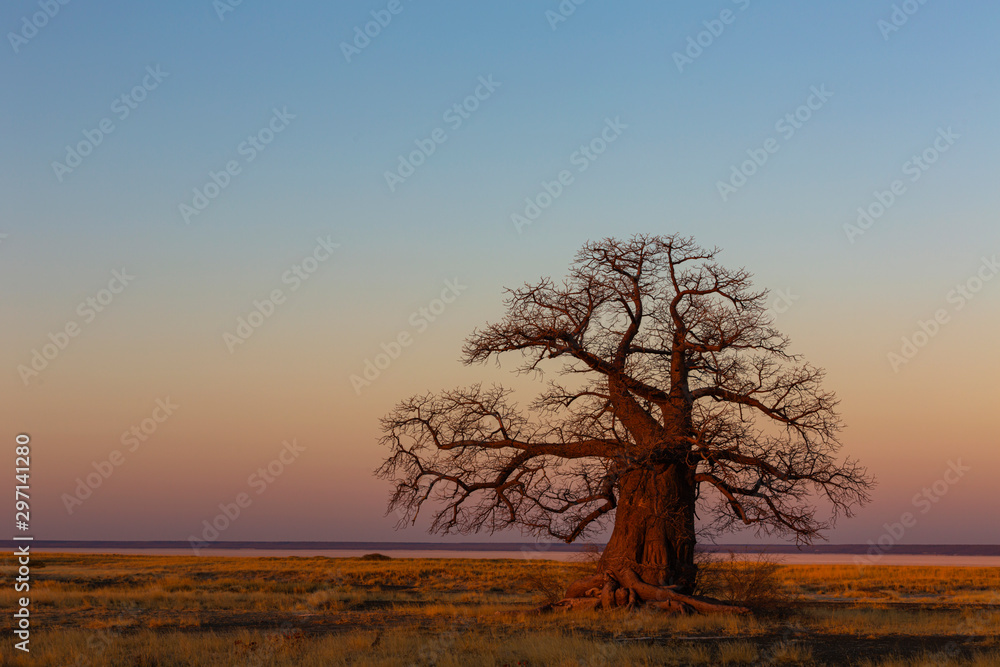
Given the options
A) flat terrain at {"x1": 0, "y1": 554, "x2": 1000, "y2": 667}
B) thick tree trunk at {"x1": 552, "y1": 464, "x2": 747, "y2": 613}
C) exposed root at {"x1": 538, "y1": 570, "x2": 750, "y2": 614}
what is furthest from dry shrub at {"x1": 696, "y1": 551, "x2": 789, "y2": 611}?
exposed root at {"x1": 538, "y1": 570, "x2": 750, "y2": 614}

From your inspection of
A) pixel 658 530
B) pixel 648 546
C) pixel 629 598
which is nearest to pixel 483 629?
pixel 629 598

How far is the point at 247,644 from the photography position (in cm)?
1609

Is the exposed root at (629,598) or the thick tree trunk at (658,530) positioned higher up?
the thick tree trunk at (658,530)

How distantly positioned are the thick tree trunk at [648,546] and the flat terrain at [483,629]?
34.4 inches

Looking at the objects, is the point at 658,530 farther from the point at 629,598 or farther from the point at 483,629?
the point at 483,629

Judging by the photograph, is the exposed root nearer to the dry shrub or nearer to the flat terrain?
the flat terrain

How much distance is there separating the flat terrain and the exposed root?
48 cm

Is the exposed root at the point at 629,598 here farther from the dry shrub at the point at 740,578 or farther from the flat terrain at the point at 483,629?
the dry shrub at the point at 740,578

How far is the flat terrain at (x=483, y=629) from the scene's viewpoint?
1443 centimetres

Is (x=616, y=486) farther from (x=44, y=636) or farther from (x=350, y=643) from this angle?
(x=44, y=636)

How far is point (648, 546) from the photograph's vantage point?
817 inches

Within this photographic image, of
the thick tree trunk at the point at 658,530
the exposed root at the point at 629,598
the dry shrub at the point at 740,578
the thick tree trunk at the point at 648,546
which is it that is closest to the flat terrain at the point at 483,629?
the dry shrub at the point at 740,578

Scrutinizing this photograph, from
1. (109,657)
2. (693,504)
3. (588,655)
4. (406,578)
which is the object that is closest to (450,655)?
(588,655)

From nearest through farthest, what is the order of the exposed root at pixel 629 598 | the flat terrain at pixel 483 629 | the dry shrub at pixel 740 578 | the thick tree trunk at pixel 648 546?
the flat terrain at pixel 483 629
the exposed root at pixel 629 598
the thick tree trunk at pixel 648 546
the dry shrub at pixel 740 578
